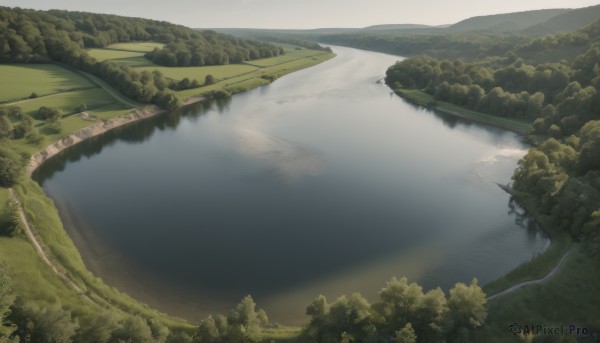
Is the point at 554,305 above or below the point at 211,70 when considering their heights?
below

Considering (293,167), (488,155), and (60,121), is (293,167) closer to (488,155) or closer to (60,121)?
(488,155)

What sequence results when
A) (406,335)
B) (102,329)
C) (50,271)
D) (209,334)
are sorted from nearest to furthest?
1. (102,329)
2. (406,335)
3. (209,334)
4. (50,271)

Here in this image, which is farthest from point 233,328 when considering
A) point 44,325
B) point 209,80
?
point 209,80

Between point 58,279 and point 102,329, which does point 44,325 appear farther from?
point 58,279

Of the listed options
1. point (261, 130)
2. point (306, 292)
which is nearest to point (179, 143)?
point (261, 130)

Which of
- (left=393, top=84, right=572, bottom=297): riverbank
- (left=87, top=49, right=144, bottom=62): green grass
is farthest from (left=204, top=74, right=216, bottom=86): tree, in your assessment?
(left=393, top=84, right=572, bottom=297): riverbank

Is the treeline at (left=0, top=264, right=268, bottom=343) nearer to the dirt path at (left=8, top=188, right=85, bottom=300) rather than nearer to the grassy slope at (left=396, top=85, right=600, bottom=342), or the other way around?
the dirt path at (left=8, top=188, right=85, bottom=300)
